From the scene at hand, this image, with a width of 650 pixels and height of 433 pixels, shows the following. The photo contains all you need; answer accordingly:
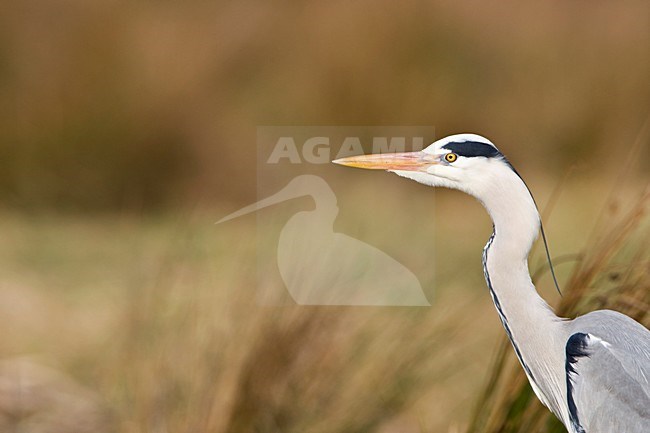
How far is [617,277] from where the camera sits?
1.64 metres

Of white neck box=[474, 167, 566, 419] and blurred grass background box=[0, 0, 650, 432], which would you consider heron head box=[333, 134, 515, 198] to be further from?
blurred grass background box=[0, 0, 650, 432]

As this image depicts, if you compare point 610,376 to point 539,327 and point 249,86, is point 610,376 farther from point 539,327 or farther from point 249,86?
point 249,86

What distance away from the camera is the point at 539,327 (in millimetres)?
1579

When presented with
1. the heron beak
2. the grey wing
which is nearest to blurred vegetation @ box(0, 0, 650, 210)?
the heron beak

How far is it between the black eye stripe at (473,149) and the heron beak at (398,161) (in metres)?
0.04

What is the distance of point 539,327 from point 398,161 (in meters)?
0.32

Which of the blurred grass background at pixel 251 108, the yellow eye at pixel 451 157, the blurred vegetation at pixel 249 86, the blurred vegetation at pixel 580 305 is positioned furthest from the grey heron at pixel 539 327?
the blurred vegetation at pixel 249 86

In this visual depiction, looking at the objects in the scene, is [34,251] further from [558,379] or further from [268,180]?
[558,379]

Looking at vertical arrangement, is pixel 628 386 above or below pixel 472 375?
above

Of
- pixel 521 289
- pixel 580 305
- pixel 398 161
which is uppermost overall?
pixel 398 161

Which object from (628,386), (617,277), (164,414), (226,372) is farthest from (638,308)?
(164,414)

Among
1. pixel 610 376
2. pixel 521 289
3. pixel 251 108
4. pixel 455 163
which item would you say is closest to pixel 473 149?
pixel 455 163

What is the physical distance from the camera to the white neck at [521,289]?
1533 millimetres

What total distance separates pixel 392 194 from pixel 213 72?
87 cm
